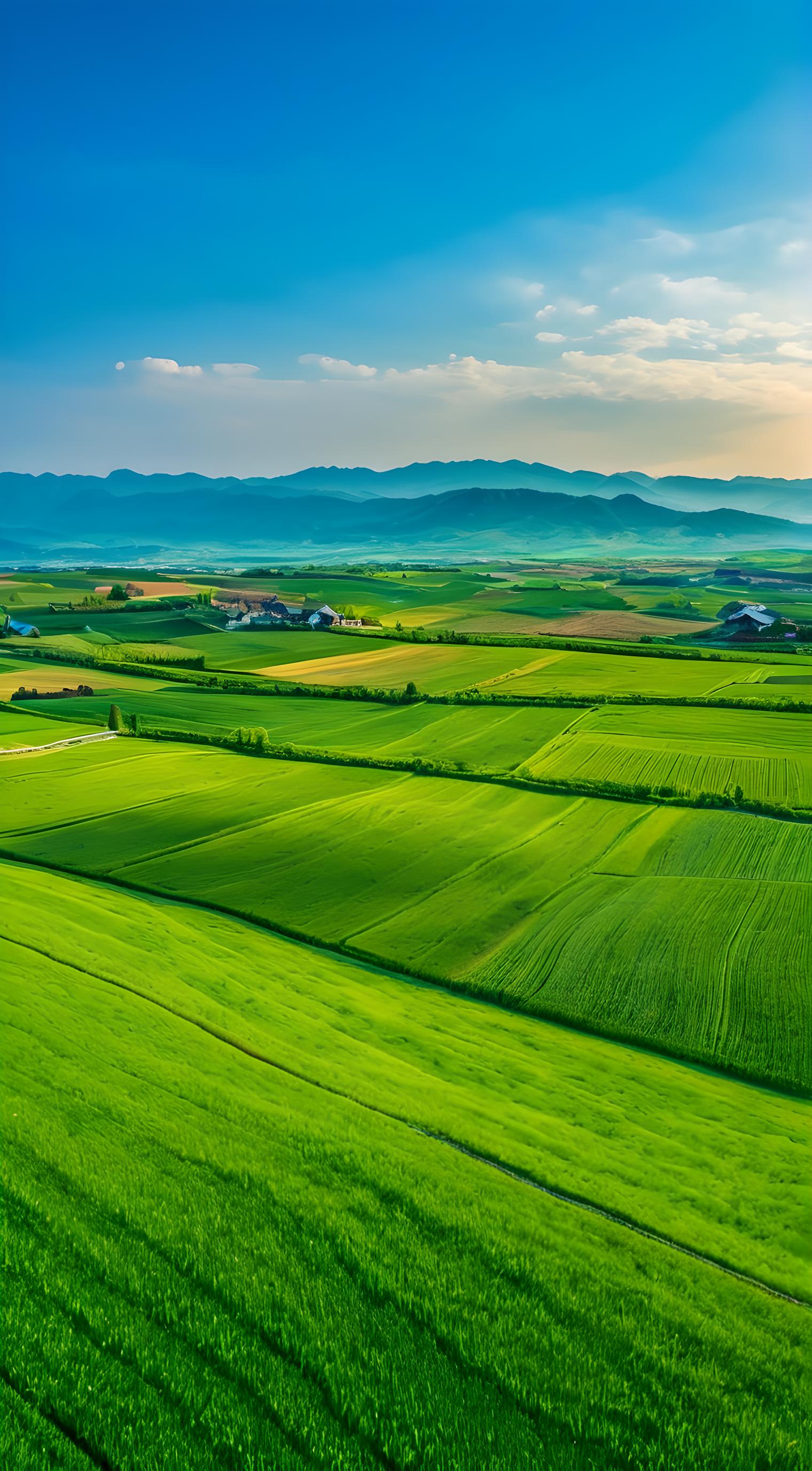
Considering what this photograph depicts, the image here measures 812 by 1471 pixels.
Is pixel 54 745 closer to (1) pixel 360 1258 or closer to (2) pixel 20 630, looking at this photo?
(1) pixel 360 1258

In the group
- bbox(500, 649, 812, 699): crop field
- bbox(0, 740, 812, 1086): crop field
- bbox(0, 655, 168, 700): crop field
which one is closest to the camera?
bbox(0, 740, 812, 1086): crop field

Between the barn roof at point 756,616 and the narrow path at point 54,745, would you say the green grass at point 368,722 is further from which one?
the barn roof at point 756,616

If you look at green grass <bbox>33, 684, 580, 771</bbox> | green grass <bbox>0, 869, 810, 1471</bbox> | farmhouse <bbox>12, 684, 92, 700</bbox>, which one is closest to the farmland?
green grass <bbox>0, 869, 810, 1471</bbox>

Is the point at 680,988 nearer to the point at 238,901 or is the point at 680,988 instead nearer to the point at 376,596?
the point at 238,901

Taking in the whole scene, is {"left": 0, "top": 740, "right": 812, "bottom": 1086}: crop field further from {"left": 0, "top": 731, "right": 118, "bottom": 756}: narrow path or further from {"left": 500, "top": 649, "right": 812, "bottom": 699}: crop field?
{"left": 500, "top": 649, "right": 812, "bottom": 699}: crop field

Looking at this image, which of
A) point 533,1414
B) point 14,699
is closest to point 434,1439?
point 533,1414
